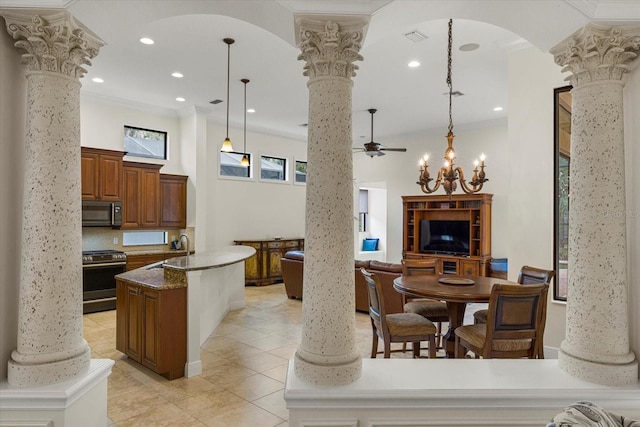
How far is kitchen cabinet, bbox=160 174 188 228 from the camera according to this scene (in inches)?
286

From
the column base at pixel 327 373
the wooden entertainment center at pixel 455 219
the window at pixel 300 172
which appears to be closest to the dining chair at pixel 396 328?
the column base at pixel 327 373

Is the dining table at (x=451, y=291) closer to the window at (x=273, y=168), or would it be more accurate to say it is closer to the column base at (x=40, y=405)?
the column base at (x=40, y=405)

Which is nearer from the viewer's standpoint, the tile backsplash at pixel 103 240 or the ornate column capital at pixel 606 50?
the ornate column capital at pixel 606 50

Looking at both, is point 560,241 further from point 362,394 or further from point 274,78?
point 274,78

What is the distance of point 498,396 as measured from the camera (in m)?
1.90

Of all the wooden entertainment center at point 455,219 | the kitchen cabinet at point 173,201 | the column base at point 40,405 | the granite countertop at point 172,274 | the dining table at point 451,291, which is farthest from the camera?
the wooden entertainment center at point 455,219

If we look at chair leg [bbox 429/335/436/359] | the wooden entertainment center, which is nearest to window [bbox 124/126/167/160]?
the wooden entertainment center

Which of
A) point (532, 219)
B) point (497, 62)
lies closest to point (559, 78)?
point (497, 62)

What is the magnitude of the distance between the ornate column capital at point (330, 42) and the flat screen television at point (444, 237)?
706 centimetres

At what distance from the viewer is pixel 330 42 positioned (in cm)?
197

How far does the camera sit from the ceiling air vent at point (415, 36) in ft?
14.0

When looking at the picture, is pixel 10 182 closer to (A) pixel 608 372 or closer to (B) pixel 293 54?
(A) pixel 608 372

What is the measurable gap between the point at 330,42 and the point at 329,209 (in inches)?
34.0

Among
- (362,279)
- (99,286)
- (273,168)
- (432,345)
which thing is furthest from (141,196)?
(432,345)
